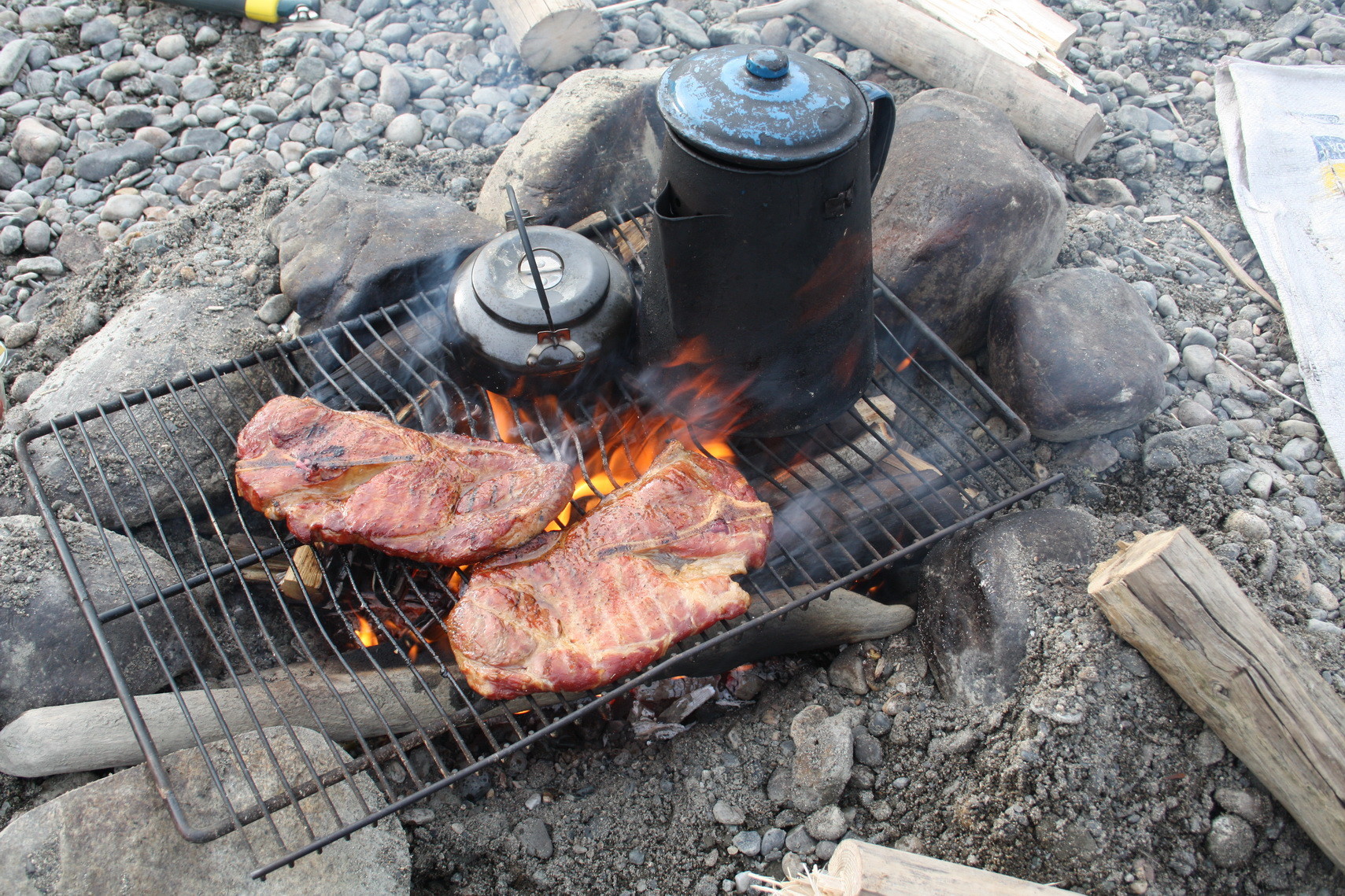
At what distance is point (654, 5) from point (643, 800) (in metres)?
5.41

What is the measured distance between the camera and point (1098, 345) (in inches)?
133

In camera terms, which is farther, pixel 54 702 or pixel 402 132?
pixel 402 132

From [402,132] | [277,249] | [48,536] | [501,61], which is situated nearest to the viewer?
[48,536]

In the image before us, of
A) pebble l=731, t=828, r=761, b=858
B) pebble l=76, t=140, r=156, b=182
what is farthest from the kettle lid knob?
pebble l=76, t=140, r=156, b=182

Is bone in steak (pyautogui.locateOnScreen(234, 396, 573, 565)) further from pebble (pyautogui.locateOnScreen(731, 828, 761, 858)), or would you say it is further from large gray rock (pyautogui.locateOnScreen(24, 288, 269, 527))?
pebble (pyautogui.locateOnScreen(731, 828, 761, 858))

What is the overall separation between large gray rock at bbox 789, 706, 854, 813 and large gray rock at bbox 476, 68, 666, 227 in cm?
270

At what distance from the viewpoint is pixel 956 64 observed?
4.82m

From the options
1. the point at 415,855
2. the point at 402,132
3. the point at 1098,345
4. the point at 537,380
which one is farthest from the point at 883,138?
the point at 402,132

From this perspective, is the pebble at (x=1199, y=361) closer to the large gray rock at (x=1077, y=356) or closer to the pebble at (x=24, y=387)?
the large gray rock at (x=1077, y=356)

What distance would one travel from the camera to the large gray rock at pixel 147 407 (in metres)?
3.03

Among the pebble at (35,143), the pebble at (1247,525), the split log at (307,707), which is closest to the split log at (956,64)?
the pebble at (1247,525)

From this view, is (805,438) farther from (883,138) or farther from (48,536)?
(48,536)

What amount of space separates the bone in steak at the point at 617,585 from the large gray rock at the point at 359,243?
64.5 inches

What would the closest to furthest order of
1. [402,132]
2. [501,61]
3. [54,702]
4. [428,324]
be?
1. [54,702]
2. [428,324]
3. [402,132]
4. [501,61]
